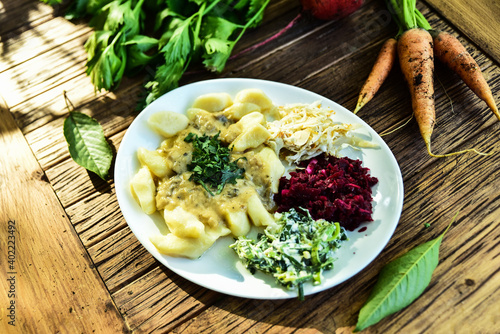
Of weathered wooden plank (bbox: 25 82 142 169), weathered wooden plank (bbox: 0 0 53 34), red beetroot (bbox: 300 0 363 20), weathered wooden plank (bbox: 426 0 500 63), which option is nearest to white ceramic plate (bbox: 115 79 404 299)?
weathered wooden plank (bbox: 25 82 142 169)

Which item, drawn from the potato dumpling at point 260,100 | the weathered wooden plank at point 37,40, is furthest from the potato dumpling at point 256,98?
the weathered wooden plank at point 37,40

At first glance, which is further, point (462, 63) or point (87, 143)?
point (462, 63)

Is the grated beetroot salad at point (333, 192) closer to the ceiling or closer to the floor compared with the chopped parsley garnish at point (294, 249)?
closer to the ceiling

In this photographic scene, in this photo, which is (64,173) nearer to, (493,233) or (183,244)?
(183,244)

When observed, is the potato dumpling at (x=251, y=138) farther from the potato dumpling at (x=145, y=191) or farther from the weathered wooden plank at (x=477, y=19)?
the weathered wooden plank at (x=477, y=19)

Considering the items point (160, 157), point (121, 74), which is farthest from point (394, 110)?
point (121, 74)

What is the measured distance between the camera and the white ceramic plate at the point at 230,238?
2.26 meters

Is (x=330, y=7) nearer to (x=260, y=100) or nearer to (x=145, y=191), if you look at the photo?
(x=260, y=100)

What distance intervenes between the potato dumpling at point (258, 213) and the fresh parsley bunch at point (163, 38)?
3.59 ft

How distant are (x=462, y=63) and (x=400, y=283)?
1.63 metres

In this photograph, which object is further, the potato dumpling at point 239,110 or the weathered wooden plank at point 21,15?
the weathered wooden plank at point 21,15

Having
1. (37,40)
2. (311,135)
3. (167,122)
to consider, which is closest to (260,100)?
(311,135)

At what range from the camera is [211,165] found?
250 cm

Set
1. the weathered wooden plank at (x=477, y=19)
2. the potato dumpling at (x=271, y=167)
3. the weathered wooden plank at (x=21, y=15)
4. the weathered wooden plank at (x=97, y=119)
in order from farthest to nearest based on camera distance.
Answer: the weathered wooden plank at (x=21, y=15) < the weathered wooden plank at (x=477, y=19) < the weathered wooden plank at (x=97, y=119) < the potato dumpling at (x=271, y=167)
